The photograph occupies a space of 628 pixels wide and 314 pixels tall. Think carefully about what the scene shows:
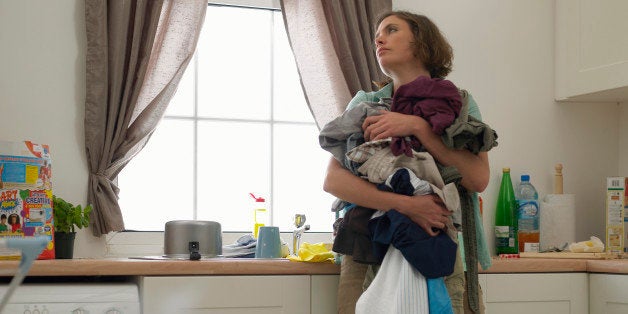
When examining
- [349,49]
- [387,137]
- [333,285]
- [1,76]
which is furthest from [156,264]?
[349,49]

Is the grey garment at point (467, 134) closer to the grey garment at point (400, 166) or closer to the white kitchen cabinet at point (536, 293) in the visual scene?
the grey garment at point (400, 166)

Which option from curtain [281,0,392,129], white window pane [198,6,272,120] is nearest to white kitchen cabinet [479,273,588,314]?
curtain [281,0,392,129]

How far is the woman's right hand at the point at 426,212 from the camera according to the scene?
1.84 metres

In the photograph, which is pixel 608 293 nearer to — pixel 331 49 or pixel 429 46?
pixel 429 46

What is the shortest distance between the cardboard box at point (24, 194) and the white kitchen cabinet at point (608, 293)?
1779 mm

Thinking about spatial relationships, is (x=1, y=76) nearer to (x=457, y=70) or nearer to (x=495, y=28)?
(x=457, y=70)

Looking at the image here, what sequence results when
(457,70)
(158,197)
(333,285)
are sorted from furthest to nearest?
1. (457,70)
2. (158,197)
3. (333,285)

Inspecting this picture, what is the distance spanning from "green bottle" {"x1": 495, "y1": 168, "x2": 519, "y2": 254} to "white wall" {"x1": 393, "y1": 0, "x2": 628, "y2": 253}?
1.9 inches

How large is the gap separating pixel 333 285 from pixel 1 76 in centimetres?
136

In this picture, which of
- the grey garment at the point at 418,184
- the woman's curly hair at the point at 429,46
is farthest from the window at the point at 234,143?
the grey garment at the point at 418,184

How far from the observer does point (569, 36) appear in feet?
10.6

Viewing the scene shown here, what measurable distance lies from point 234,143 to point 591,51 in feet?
4.82

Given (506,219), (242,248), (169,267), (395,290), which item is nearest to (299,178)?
(242,248)

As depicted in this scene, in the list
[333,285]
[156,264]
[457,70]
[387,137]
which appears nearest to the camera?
[387,137]
